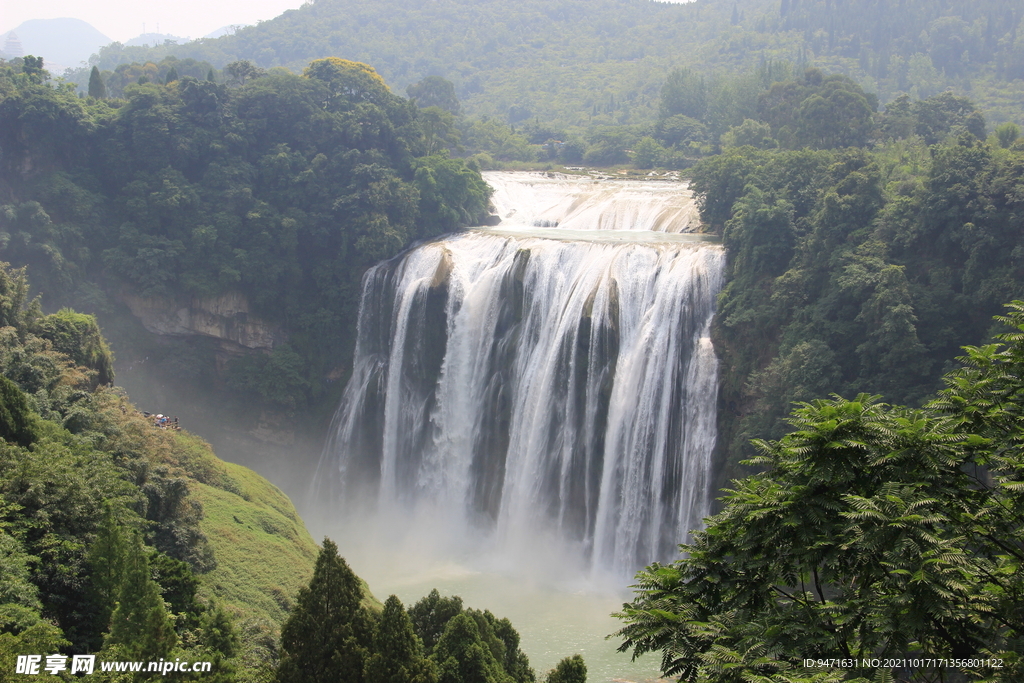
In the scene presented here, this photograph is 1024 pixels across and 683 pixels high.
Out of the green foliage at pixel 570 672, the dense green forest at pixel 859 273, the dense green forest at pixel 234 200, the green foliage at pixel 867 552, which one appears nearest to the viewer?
the green foliage at pixel 867 552

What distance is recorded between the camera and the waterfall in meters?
26.2

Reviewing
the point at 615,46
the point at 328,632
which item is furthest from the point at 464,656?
the point at 615,46

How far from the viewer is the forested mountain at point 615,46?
7138 cm

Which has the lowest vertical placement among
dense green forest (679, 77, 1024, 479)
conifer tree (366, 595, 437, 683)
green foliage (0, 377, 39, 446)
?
conifer tree (366, 595, 437, 683)

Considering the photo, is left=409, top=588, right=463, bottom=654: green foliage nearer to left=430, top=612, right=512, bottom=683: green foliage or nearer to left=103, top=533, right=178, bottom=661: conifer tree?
left=430, top=612, right=512, bottom=683: green foliage

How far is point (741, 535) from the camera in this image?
29.8ft

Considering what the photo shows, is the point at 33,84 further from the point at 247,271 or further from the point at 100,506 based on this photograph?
the point at 100,506

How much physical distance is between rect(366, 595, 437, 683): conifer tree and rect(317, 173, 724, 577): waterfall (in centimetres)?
1276

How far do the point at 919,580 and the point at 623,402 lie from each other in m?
19.5

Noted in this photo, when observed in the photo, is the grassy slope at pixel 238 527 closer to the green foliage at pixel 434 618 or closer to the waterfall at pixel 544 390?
the green foliage at pixel 434 618

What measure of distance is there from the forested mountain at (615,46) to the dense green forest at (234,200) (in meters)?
36.9

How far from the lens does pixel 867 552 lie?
26.5 feet

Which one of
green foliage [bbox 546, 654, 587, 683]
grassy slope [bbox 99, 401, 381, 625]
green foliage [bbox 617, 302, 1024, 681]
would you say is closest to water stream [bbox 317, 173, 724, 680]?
grassy slope [bbox 99, 401, 381, 625]

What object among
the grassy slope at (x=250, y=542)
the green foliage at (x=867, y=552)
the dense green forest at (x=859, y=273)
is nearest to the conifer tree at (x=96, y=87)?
the grassy slope at (x=250, y=542)
